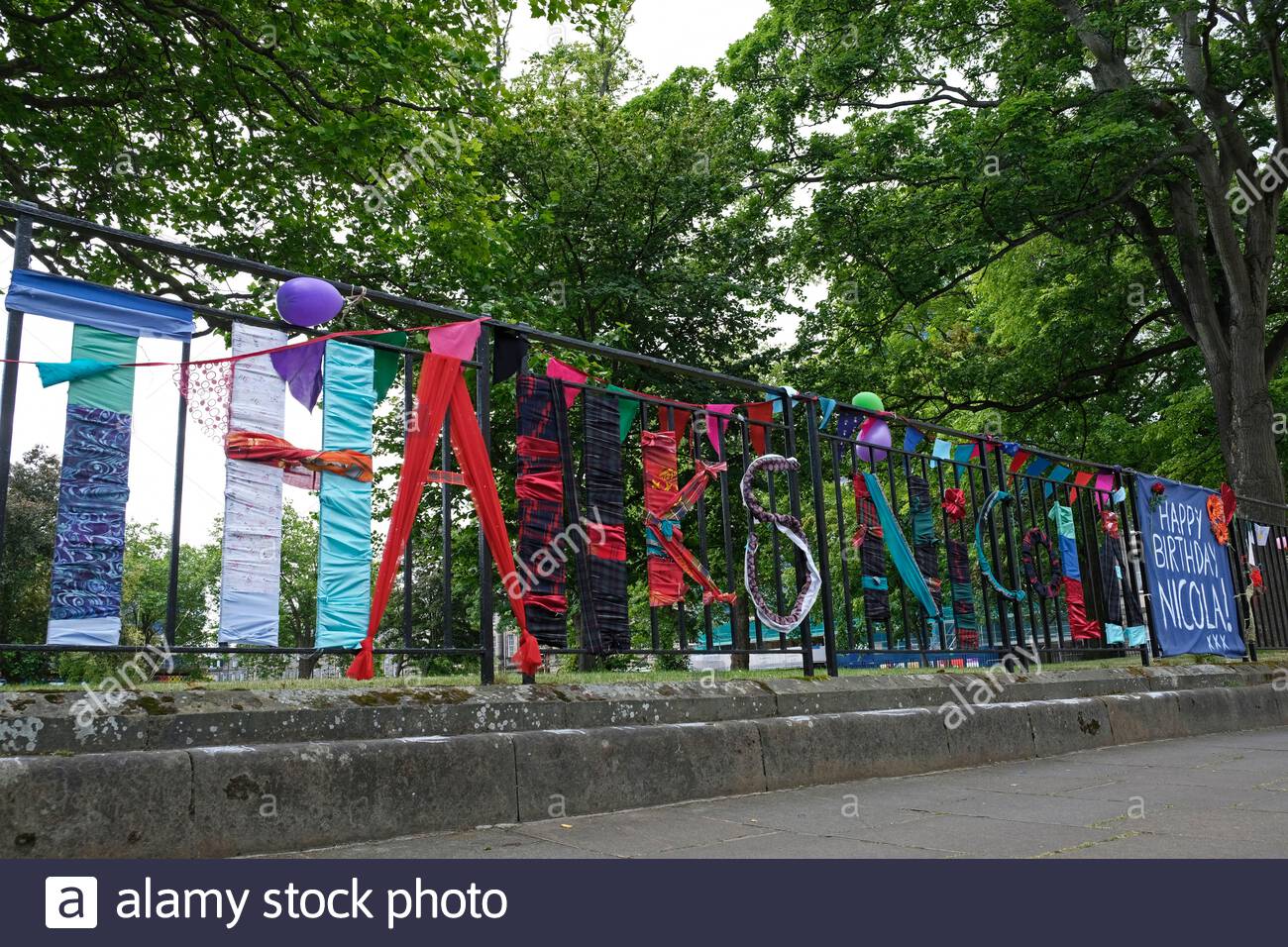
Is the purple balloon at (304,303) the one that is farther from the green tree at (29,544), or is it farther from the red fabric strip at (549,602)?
the green tree at (29,544)

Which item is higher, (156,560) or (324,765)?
(156,560)

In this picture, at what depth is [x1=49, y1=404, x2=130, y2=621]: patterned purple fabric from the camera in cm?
333

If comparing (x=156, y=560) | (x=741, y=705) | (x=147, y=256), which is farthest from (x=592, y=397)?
(x=156, y=560)

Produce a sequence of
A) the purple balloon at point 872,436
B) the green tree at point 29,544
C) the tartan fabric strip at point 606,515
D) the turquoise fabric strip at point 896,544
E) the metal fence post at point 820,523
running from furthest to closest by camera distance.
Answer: the green tree at point 29,544, the purple balloon at point 872,436, the turquoise fabric strip at point 896,544, the metal fence post at point 820,523, the tartan fabric strip at point 606,515

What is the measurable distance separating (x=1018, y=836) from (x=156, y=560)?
1494 inches

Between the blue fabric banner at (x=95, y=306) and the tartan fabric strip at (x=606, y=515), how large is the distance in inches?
81.4

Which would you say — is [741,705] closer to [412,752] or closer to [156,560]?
[412,752]

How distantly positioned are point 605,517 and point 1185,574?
24.1 ft

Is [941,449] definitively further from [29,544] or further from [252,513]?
[29,544]

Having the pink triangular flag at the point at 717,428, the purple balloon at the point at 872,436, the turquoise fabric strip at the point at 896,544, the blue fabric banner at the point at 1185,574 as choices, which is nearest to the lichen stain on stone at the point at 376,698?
the pink triangular flag at the point at 717,428

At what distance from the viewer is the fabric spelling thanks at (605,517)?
16.0 ft

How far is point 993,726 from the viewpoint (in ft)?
20.5

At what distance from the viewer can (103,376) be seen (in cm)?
352

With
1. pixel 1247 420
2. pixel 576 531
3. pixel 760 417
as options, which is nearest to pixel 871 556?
pixel 760 417
